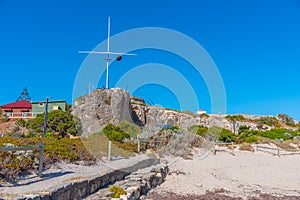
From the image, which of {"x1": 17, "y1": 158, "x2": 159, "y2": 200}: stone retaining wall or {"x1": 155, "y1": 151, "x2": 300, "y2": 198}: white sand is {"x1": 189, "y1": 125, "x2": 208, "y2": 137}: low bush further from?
{"x1": 17, "y1": 158, "x2": 159, "y2": 200}: stone retaining wall

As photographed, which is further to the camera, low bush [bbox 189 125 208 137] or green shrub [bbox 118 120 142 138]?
low bush [bbox 189 125 208 137]

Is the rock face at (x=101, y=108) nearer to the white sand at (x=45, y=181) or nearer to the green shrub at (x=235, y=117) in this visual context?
the white sand at (x=45, y=181)

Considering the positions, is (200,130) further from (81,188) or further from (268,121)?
(81,188)

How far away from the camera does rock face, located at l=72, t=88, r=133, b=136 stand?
25.0m

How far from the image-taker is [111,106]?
86.7ft

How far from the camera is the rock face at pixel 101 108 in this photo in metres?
25.0

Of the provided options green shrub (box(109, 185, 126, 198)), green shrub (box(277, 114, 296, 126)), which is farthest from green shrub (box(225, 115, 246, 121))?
green shrub (box(109, 185, 126, 198))

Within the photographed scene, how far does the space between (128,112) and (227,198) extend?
2325cm

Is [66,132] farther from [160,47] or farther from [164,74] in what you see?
[160,47]

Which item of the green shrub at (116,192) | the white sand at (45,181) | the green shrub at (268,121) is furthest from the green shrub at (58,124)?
the green shrub at (268,121)

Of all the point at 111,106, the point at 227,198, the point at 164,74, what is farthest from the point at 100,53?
the point at 227,198

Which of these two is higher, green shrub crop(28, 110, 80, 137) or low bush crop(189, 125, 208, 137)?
green shrub crop(28, 110, 80, 137)

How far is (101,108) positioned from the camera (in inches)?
1028

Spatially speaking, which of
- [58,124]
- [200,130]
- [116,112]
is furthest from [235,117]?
[58,124]
